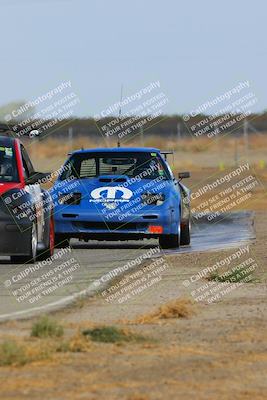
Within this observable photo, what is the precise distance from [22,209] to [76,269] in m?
1.04

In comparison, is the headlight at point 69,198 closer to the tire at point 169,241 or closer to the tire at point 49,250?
the tire at point 169,241

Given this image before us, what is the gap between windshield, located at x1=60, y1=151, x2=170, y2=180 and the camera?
71.0ft

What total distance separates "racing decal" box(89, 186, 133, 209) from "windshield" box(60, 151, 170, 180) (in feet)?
1.71

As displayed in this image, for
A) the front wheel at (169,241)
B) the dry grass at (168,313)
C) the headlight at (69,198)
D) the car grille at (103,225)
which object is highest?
the dry grass at (168,313)

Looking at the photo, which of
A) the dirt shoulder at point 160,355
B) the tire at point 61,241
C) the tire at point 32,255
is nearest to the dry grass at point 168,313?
the dirt shoulder at point 160,355

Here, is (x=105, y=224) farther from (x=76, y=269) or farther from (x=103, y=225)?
(x=76, y=269)

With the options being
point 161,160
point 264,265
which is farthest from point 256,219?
point 264,265

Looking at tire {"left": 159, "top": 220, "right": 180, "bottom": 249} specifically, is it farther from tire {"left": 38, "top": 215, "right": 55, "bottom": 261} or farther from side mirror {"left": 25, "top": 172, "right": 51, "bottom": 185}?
side mirror {"left": 25, "top": 172, "right": 51, "bottom": 185}

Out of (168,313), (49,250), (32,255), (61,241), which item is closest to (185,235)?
(61,241)

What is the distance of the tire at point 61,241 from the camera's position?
21.1 metres

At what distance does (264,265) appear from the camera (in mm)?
18031

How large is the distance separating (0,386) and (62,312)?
4037mm

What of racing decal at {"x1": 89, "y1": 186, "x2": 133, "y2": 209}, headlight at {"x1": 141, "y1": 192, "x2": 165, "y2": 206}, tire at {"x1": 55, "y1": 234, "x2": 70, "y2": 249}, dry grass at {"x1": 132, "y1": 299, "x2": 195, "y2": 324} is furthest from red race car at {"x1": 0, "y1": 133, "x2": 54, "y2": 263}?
dry grass at {"x1": 132, "y1": 299, "x2": 195, "y2": 324}

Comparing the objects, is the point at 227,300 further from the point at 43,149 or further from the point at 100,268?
the point at 43,149
